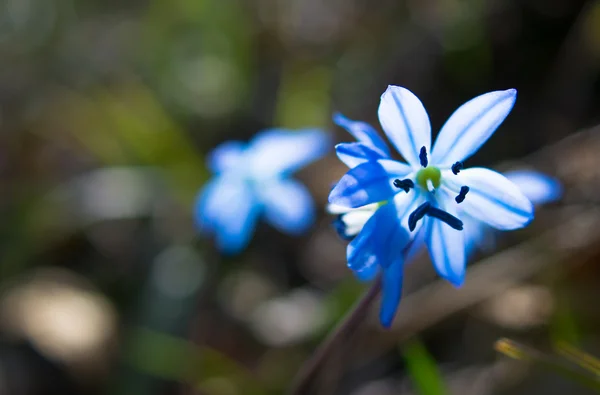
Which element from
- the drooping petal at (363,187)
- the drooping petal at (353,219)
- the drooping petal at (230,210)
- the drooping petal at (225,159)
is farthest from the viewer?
the drooping petal at (225,159)

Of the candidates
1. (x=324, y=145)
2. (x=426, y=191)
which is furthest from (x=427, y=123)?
(x=324, y=145)

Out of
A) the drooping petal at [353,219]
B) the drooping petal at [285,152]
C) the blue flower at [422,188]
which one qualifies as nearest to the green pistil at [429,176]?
the blue flower at [422,188]

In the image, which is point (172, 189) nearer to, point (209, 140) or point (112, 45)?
point (209, 140)

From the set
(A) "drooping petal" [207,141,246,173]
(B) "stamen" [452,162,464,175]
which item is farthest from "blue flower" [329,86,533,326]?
(A) "drooping petal" [207,141,246,173]

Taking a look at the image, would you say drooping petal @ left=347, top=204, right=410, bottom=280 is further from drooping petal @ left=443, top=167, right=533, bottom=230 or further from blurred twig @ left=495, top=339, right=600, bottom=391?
blurred twig @ left=495, top=339, right=600, bottom=391

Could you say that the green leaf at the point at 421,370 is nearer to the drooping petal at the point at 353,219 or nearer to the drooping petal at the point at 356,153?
the drooping petal at the point at 353,219

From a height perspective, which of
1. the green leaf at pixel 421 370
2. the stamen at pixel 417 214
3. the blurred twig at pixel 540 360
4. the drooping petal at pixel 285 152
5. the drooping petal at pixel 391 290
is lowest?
the blurred twig at pixel 540 360

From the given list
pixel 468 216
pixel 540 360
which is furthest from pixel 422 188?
pixel 540 360
